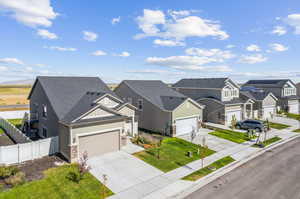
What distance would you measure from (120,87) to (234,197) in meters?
22.8

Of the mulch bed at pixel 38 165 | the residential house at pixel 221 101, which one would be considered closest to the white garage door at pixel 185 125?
the residential house at pixel 221 101

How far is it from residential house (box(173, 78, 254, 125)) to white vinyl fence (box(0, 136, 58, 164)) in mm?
23905

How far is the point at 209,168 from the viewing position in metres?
14.5

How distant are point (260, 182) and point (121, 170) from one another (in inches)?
387

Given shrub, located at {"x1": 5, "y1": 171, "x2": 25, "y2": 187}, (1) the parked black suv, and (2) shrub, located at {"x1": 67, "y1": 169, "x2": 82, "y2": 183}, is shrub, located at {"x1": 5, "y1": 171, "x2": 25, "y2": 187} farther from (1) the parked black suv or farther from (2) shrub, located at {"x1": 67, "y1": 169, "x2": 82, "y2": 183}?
(1) the parked black suv

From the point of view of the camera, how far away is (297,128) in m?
28.8

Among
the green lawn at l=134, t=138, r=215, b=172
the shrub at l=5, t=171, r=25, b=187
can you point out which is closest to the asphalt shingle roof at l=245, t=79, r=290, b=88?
the green lawn at l=134, t=138, r=215, b=172

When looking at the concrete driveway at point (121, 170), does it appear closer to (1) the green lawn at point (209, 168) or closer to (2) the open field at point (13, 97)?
(1) the green lawn at point (209, 168)

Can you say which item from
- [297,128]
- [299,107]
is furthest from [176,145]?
[299,107]

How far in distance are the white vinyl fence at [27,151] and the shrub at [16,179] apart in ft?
8.33

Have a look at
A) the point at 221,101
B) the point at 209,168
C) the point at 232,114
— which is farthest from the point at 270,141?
the point at 209,168

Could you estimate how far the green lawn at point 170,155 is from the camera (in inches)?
592

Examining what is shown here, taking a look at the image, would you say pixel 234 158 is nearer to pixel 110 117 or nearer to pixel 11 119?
pixel 110 117

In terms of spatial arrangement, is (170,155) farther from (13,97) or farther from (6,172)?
(13,97)
